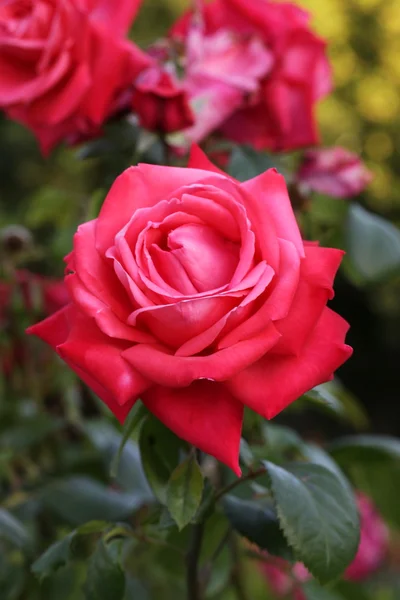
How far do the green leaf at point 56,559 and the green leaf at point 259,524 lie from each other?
0.12 metres

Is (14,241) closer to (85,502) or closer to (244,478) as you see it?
(85,502)

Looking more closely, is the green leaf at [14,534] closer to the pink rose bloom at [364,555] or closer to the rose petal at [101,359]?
the rose petal at [101,359]

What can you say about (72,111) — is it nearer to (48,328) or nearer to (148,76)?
(148,76)

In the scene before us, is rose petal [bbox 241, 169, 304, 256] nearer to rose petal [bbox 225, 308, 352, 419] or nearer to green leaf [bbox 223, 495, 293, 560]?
rose petal [bbox 225, 308, 352, 419]

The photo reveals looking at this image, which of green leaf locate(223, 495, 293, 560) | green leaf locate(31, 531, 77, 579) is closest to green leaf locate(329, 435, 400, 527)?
green leaf locate(223, 495, 293, 560)

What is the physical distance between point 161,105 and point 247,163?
9 centimetres

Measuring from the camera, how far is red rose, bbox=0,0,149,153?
0.64 meters

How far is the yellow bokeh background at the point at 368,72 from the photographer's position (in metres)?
3.79

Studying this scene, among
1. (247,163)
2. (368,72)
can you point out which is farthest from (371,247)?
(368,72)

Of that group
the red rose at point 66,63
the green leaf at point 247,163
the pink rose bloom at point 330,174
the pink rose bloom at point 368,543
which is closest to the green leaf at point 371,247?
the pink rose bloom at point 330,174

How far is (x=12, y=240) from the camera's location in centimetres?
81

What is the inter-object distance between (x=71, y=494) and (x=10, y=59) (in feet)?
1.42

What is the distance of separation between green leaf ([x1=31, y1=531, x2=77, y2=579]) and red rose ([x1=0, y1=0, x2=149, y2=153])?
0.33 metres

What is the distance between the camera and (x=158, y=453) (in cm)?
53
